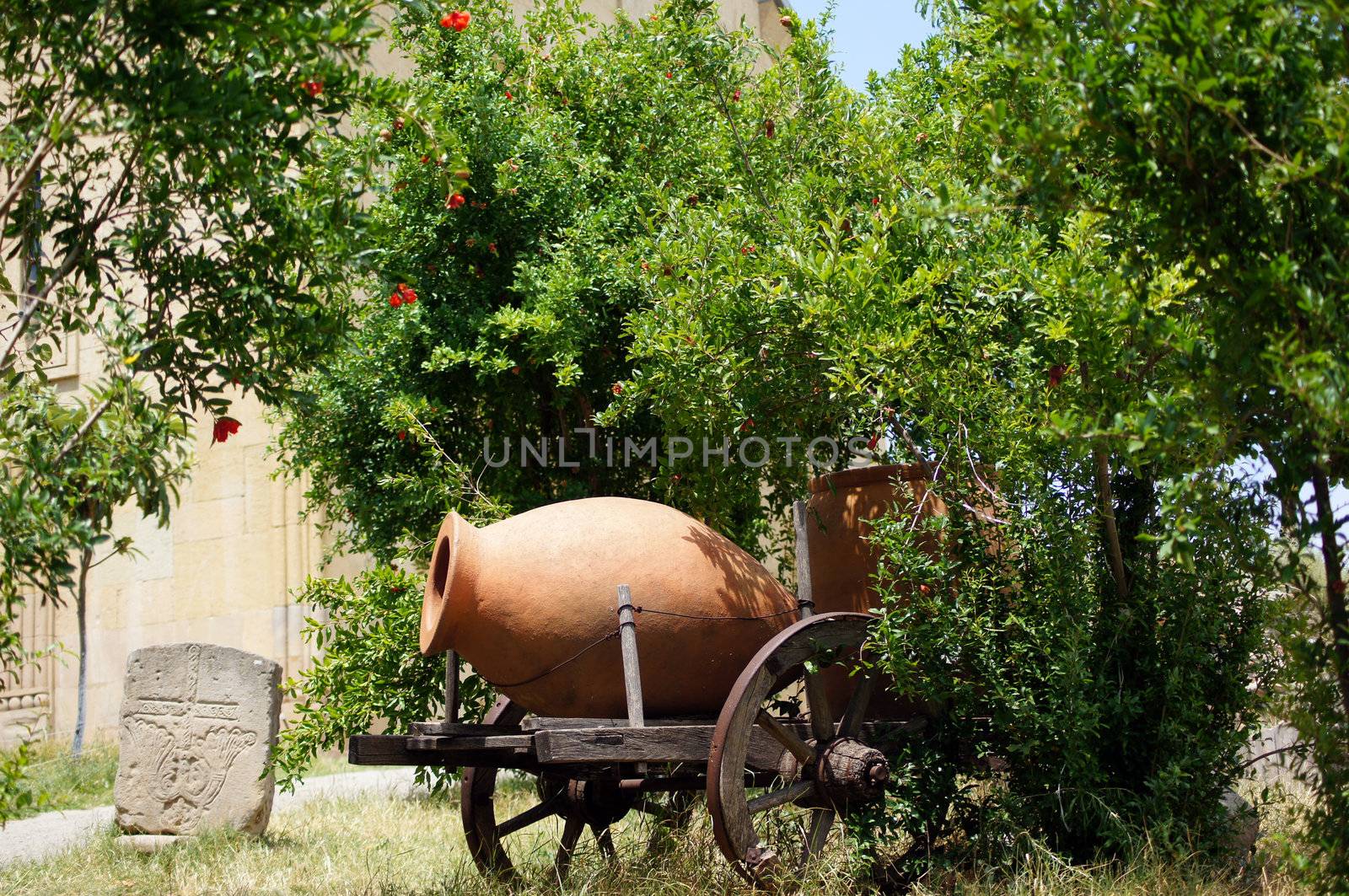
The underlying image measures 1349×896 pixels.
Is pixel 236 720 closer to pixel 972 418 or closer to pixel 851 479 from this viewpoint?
pixel 851 479

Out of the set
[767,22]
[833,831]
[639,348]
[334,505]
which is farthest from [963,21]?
[767,22]

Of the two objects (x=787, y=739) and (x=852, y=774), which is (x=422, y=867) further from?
(x=852, y=774)

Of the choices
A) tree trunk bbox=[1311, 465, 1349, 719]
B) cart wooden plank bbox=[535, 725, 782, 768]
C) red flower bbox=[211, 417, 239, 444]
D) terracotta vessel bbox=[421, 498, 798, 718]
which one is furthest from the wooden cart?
tree trunk bbox=[1311, 465, 1349, 719]

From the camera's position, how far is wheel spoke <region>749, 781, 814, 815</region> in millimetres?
4180

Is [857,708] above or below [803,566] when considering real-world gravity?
below

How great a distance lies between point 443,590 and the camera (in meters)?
4.52

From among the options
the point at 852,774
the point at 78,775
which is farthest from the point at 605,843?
the point at 78,775

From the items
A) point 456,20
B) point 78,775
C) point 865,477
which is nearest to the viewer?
point 865,477

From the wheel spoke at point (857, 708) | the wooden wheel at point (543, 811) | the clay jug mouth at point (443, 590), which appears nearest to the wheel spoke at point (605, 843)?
the wooden wheel at point (543, 811)

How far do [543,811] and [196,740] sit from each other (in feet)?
9.94

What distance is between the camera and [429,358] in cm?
691

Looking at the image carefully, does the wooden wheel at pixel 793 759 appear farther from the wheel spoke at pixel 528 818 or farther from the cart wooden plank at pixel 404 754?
the wheel spoke at pixel 528 818

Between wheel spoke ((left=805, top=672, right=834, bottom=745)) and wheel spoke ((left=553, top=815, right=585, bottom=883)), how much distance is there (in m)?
1.14

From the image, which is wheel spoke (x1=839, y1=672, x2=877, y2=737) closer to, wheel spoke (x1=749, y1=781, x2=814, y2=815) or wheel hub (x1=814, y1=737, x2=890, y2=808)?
wheel hub (x1=814, y1=737, x2=890, y2=808)
